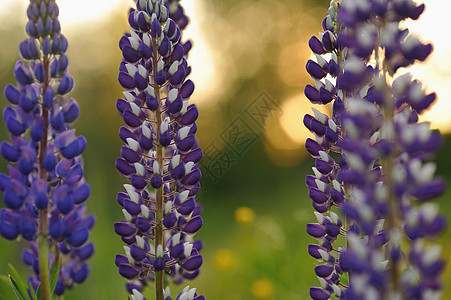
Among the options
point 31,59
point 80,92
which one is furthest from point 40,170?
point 80,92

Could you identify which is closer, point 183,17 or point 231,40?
point 183,17

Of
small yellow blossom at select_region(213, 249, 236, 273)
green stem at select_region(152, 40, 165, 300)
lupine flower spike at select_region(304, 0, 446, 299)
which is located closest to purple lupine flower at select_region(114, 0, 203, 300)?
green stem at select_region(152, 40, 165, 300)

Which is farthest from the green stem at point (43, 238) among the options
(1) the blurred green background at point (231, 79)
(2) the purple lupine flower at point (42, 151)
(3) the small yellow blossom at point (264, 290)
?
(1) the blurred green background at point (231, 79)

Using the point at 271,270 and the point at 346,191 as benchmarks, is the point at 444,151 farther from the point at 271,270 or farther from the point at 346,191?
the point at 346,191

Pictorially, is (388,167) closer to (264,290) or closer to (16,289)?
(16,289)

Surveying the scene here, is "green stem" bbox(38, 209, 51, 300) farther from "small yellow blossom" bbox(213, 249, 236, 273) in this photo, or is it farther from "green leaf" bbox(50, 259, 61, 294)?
"small yellow blossom" bbox(213, 249, 236, 273)

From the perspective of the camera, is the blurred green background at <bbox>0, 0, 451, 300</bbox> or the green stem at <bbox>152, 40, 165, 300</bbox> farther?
the blurred green background at <bbox>0, 0, 451, 300</bbox>

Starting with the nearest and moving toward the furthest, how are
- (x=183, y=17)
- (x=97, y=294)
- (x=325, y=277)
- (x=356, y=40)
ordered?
(x=356, y=40) < (x=325, y=277) < (x=183, y=17) < (x=97, y=294)
